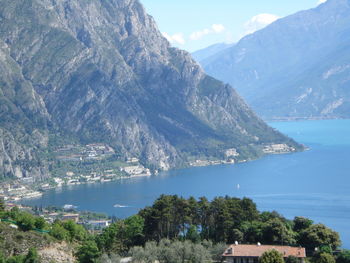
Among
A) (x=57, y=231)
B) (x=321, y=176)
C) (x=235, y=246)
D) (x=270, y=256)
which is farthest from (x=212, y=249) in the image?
(x=321, y=176)

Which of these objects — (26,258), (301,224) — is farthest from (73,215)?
(26,258)

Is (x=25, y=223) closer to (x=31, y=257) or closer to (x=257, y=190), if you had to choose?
(x=31, y=257)

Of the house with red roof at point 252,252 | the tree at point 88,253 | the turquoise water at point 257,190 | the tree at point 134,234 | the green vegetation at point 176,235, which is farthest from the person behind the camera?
the turquoise water at point 257,190

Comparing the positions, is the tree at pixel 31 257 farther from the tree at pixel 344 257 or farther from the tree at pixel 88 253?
the tree at pixel 344 257

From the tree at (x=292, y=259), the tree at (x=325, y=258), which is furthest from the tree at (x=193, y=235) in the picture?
the tree at (x=325, y=258)

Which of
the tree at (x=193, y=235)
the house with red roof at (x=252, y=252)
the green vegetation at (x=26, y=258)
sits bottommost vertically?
the house with red roof at (x=252, y=252)

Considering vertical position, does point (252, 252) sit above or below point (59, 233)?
below

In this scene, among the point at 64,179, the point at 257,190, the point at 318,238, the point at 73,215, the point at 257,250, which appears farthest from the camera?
the point at 64,179
